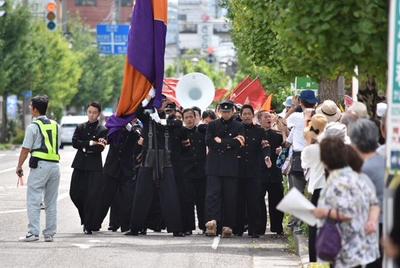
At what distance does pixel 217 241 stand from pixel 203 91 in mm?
9405

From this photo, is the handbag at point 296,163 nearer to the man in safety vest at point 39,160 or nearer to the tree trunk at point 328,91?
the man in safety vest at point 39,160

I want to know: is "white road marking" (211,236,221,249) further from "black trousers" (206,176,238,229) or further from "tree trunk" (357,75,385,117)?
"tree trunk" (357,75,385,117)

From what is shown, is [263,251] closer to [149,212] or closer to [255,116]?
[149,212]

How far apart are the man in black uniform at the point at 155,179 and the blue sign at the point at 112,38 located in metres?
48.2

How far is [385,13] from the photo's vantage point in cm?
1077

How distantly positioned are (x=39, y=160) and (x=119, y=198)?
2.68m

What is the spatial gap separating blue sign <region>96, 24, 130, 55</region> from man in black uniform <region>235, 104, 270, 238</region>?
4797cm

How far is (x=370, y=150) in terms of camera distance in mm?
10297

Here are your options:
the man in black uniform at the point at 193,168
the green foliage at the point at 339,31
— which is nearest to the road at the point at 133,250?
the man in black uniform at the point at 193,168

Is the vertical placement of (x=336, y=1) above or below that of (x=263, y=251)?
above

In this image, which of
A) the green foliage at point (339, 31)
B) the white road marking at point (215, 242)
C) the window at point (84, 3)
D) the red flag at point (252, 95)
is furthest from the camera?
the window at point (84, 3)

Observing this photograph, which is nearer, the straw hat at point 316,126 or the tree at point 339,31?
the tree at point 339,31

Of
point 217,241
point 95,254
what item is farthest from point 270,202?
point 95,254

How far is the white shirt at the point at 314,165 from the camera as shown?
44.9ft
